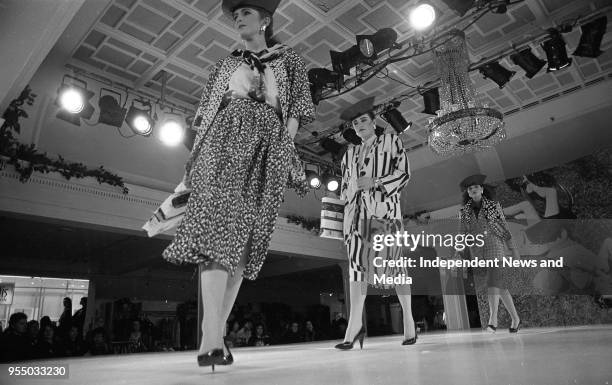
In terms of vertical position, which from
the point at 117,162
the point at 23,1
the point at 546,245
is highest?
the point at 23,1

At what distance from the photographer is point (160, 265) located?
1257 centimetres

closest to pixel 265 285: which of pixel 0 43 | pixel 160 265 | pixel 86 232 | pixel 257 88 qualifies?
pixel 160 265

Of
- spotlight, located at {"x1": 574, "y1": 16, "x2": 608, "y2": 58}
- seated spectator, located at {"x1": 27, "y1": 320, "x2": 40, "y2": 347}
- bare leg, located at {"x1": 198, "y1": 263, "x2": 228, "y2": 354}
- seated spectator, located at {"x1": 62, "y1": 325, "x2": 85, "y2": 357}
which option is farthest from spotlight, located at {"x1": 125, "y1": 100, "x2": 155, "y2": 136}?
spotlight, located at {"x1": 574, "y1": 16, "x2": 608, "y2": 58}

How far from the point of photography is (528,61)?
5.48 metres

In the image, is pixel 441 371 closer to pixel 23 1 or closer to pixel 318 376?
pixel 318 376

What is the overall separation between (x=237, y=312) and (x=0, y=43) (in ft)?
27.2

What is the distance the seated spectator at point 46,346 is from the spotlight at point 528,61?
24.4 ft

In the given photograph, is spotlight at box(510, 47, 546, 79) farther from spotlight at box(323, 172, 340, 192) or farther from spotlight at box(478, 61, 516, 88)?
spotlight at box(323, 172, 340, 192)

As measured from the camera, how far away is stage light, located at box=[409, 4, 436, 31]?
185 inches

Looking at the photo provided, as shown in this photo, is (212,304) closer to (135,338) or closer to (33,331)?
(33,331)

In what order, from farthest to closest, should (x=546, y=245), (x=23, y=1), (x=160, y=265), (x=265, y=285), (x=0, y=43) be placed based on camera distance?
(x=265, y=285) < (x=160, y=265) < (x=546, y=245) < (x=0, y=43) < (x=23, y=1)

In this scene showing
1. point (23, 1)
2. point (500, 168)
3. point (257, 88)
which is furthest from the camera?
point (500, 168)

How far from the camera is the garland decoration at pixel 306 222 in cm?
828

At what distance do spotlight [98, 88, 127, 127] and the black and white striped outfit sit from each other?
4.47 meters
